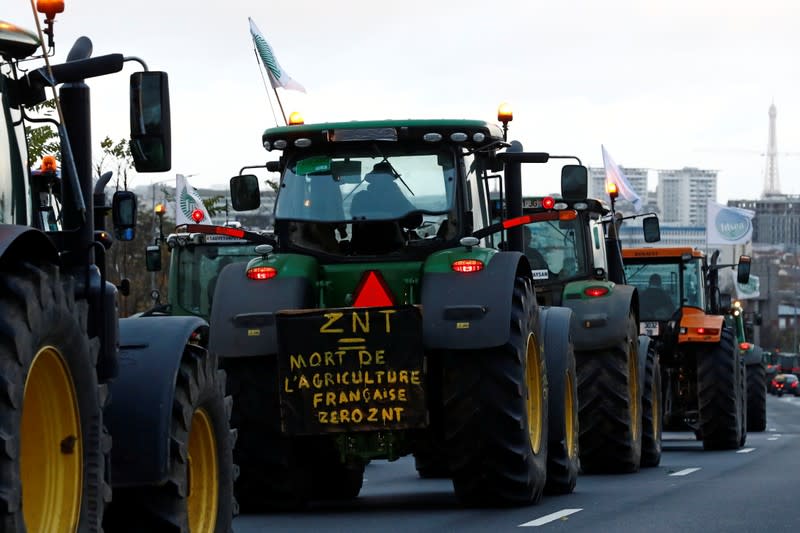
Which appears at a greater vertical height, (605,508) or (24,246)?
(24,246)

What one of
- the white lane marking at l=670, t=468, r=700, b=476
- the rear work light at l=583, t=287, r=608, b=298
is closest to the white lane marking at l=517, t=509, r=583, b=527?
the white lane marking at l=670, t=468, r=700, b=476

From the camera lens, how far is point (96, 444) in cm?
694

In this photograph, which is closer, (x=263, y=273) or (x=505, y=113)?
(x=263, y=273)

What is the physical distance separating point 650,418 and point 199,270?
6.52 meters

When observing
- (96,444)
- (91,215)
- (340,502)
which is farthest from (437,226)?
(96,444)

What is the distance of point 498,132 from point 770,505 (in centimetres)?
327

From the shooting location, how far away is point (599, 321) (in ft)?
58.4

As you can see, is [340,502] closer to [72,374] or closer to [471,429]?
[471,429]

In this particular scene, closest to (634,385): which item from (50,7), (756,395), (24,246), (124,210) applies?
(124,210)

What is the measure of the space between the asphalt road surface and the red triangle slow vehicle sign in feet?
4.68

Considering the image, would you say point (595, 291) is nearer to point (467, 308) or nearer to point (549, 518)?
point (467, 308)

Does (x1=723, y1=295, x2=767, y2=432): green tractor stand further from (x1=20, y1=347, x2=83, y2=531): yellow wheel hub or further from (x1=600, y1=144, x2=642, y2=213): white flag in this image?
(x1=20, y1=347, x2=83, y2=531): yellow wheel hub

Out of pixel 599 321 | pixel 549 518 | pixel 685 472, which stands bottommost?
pixel 685 472

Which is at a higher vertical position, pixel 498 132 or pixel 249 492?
pixel 498 132
